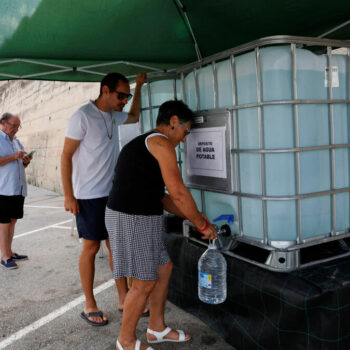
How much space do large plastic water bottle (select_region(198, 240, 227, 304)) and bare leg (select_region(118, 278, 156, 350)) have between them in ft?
1.11

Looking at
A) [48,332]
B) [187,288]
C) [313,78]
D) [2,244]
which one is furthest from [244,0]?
[2,244]

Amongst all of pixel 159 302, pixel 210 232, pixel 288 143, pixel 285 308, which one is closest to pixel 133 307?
pixel 159 302

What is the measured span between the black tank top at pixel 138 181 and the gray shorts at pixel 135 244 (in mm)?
55

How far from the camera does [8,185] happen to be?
13.8 feet

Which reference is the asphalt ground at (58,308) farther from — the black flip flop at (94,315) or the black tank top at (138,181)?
the black tank top at (138,181)

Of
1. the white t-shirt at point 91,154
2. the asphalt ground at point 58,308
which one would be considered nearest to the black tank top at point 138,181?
the white t-shirt at point 91,154

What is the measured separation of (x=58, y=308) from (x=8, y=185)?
5.73 feet

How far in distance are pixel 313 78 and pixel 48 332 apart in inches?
99.1

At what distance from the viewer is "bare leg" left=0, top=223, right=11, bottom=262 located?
419 centimetres

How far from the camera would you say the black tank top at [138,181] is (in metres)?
2.14

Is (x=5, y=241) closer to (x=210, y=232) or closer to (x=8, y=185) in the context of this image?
(x=8, y=185)

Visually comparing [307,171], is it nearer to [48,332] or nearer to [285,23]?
[285,23]

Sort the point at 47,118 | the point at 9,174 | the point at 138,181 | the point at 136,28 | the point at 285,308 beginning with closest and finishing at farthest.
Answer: the point at 285,308, the point at 138,181, the point at 136,28, the point at 9,174, the point at 47,118

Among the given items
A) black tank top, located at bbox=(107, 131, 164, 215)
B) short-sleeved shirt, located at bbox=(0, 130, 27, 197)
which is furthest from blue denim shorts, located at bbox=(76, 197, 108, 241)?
short-sleeved shirt, located at bbox=(0, 130, 27, 197)
